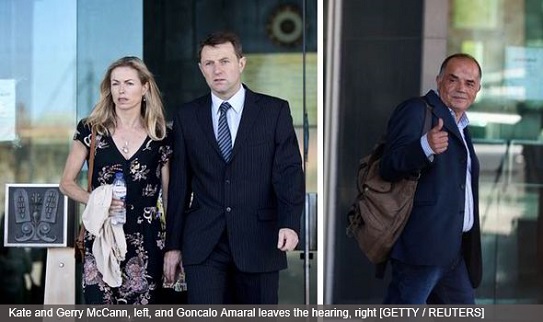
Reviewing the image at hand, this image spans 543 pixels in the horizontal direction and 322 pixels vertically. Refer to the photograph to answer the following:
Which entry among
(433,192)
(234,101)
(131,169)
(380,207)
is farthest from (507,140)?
(131,169)

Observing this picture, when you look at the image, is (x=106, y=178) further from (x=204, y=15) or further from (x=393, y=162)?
(x=204, y=15)

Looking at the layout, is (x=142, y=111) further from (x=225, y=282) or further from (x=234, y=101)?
(x=225, y=282)

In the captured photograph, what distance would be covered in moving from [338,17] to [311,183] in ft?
3.57

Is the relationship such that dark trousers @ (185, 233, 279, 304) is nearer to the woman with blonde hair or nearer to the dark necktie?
the woman with blonde hair

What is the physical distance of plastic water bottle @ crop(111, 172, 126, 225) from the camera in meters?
4.99

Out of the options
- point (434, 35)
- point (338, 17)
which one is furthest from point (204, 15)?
point (434, 35)

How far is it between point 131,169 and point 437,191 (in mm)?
1495

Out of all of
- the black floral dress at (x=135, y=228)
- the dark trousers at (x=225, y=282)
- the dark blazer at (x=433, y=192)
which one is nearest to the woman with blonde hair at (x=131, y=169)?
the black floral dress at (x=135, y=228)

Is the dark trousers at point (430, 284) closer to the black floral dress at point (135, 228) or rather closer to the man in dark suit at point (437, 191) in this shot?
the man in dark suit at point (437, 191)

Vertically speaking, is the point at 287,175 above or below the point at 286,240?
above

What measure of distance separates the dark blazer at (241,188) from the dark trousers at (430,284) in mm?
722

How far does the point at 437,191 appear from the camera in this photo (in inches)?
210
